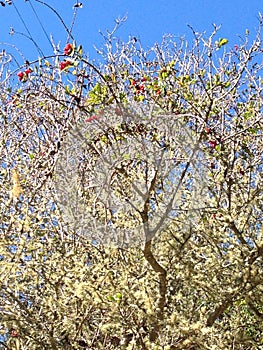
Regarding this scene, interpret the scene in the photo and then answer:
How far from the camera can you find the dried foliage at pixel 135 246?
3127 millimetres

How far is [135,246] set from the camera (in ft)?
11.3

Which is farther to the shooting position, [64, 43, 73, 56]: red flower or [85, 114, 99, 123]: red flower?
[85, 114, 99, 123]: red flower

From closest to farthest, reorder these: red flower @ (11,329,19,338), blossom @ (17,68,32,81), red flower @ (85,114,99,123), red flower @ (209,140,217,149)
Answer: red flower @ (85,114,99,123) < blossom @ (17,68,32,81) < red flower @ (209,140,217,149) < red flower @ (11,329,19,338)

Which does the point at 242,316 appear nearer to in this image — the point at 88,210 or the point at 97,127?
the point at 88,210

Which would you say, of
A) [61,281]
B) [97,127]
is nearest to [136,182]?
[97,127]

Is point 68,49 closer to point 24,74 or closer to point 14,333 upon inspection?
point 24,74

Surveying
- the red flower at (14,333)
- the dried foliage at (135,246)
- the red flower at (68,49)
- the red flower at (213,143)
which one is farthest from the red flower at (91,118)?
the red flower at (14,333)

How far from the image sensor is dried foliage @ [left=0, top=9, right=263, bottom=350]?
3.13m

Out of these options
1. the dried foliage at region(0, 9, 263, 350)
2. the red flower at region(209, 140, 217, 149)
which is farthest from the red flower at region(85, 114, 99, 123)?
the red flower at region(209, 140, 217, 149)

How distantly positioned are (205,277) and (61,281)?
3.01ft

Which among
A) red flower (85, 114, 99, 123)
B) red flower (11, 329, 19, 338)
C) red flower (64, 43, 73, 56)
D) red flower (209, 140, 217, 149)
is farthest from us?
red flower (11, 329, 19, 338)

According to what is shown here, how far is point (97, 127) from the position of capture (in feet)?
10.1

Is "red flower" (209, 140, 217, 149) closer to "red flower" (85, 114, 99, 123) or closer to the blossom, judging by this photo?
"red flower" (85, 114, 99, 123)

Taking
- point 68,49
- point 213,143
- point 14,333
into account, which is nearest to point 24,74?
point 68,49
